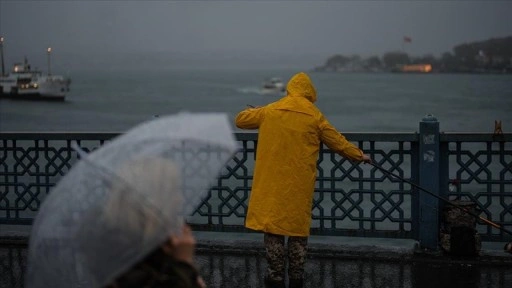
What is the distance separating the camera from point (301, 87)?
19.9ft

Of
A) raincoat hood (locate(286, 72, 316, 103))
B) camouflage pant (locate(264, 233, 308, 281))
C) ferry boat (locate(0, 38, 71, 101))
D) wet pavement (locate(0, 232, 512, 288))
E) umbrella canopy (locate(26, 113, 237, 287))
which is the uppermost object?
ferry boat (locate(0, 38, 71, 101))

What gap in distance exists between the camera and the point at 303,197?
6.07m

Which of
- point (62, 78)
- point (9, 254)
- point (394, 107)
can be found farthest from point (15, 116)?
point (9, 254)

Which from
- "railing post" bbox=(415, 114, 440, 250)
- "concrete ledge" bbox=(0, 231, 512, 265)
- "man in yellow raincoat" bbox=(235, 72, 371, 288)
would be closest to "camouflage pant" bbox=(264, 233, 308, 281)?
"man in yellow raincoat" bbox=(235, 72, 371, 288)

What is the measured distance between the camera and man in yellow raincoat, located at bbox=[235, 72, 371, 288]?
6.03 metres

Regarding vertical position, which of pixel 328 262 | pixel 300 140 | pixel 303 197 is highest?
pixel 300 140

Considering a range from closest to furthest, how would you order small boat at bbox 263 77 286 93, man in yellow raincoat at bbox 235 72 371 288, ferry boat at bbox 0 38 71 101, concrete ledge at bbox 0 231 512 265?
man in yellow raincoat at bbox 235 72 371 288 < concrete ledge at bbox 0 231 512 265 < ferry boat at bbox 0 38 71 101 < small boat at bbox 263 77 286 93

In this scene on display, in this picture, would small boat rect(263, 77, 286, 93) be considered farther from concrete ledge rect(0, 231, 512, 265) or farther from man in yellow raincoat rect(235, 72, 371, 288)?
man in yellow raincoat rect(235, 72, 371, 288)

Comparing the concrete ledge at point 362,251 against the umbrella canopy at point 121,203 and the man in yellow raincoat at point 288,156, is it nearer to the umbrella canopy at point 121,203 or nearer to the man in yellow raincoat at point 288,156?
the man in yellow raincoat at point 288,156

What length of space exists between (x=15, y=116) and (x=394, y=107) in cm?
5398

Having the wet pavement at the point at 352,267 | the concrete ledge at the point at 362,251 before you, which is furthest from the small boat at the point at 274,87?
the wet pavement at the point at 352,267

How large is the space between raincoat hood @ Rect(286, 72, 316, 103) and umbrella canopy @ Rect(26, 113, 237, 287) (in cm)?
294

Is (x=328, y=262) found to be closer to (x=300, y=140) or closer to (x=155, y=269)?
(x=300, y=140)

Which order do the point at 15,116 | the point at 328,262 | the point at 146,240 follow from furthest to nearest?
the point at 15,116
the point at 328,262
the point at 146,240
